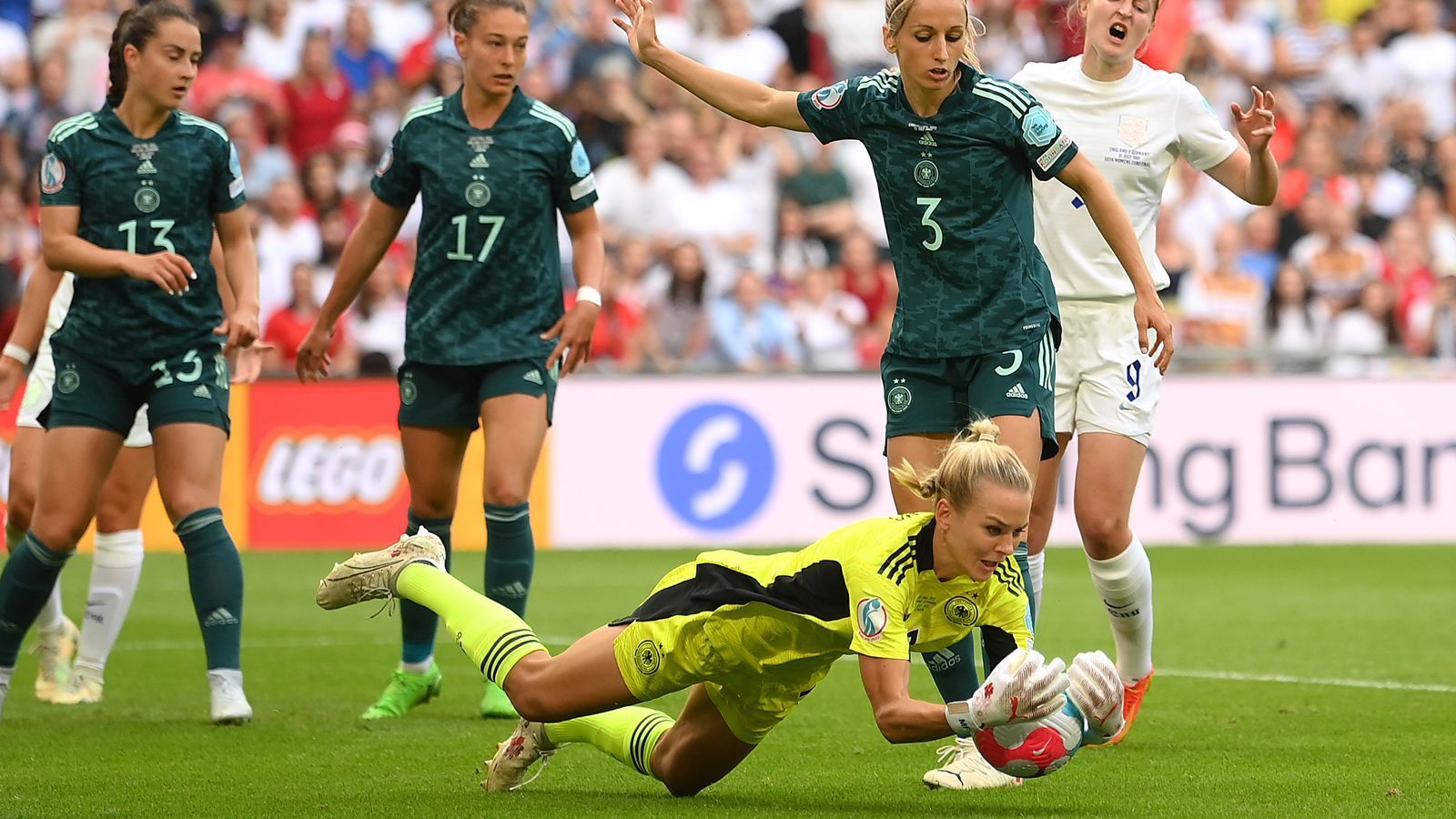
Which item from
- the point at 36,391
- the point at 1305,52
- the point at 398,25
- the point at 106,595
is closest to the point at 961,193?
the point at 106,595

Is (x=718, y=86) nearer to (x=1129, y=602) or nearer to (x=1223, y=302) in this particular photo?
(x=1129, y=602)

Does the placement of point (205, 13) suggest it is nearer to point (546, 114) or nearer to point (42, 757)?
point (546, 114)

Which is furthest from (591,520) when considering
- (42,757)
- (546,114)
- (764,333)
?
(42,757)

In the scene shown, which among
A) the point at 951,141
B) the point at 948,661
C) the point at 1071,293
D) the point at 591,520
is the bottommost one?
the point at 591,520

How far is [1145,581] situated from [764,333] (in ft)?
30.1

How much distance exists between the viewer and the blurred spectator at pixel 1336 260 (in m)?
16.8

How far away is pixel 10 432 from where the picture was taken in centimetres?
1360

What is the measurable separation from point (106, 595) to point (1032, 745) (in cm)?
445

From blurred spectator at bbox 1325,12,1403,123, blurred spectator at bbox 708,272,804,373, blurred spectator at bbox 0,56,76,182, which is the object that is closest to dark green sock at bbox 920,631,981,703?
blurred spectator at bbox 708,272,804,373

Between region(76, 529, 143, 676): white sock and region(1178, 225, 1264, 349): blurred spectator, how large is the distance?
10201 millimetres

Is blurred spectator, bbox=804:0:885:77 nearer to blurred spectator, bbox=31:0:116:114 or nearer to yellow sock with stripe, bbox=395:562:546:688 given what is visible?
blurred spectator, bbox=31:0:116:114

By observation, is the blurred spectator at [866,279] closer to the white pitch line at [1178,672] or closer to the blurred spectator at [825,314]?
the blurred spectator at [825,314]

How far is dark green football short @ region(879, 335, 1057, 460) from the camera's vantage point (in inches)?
229

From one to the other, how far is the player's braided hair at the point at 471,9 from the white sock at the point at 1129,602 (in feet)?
9.00
